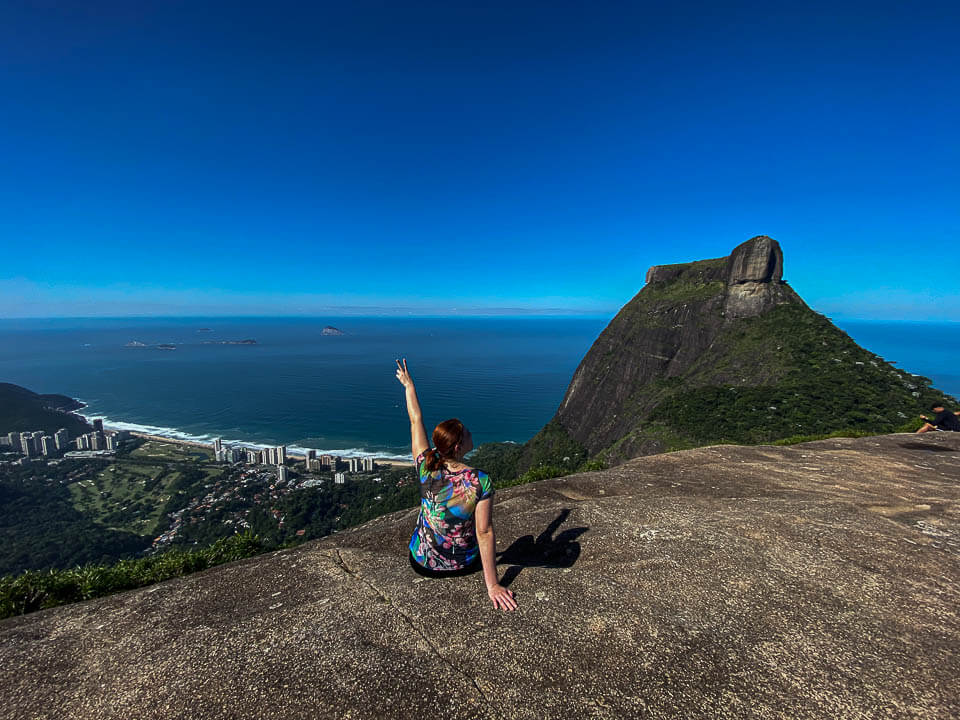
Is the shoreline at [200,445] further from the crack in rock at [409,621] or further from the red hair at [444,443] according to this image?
the red hair at [444,443]

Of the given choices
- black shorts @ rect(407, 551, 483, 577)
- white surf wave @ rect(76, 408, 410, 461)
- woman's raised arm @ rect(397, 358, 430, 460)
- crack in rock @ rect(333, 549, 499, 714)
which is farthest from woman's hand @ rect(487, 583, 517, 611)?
white surf wave @ rect(76, 408, 410, 461)

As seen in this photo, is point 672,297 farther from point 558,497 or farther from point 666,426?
point 558,497

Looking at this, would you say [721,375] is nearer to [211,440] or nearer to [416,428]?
[416,428]

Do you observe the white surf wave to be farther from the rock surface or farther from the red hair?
the red hair

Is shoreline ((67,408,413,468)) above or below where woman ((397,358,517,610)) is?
below

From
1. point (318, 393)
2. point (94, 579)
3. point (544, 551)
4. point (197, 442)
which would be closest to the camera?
point (94, 579)

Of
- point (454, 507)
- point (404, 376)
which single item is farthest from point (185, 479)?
point (454, 507)

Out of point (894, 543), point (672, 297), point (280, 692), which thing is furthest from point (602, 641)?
point (672, 297)
